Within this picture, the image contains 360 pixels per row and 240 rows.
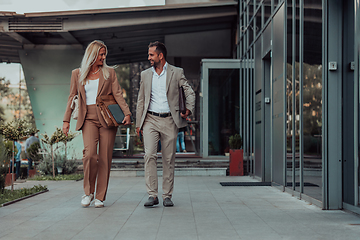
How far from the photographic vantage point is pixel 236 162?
11523 millimetres

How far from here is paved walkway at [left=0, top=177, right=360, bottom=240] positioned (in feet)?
11.9

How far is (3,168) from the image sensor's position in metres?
6.45

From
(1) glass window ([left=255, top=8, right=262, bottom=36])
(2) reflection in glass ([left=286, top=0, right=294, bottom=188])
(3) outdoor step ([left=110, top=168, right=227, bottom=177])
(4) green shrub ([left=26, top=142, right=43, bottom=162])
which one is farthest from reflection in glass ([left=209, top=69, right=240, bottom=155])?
(2) reflection in glass ([left=286, top=0, right=294, bottom=188])

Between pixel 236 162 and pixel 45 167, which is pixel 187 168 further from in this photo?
pixel 45 167

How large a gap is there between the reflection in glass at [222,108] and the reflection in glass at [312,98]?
24.0 feet

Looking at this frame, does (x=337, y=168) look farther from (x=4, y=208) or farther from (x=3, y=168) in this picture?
(x=3, y=168)

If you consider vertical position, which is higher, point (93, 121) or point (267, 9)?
point (267, 9)

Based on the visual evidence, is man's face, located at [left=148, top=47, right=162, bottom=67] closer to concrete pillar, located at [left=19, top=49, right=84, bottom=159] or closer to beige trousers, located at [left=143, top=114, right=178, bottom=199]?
beige trousers, located at [left=143, top=114, right=178, bottom=199]

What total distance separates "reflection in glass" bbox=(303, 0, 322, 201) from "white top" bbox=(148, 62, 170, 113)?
187 cm

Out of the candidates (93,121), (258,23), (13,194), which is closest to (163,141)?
(93,121)

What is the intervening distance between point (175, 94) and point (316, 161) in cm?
197

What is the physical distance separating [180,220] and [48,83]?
44.5ft

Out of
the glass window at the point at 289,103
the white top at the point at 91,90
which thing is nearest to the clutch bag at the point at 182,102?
the white top at the point at 91,90

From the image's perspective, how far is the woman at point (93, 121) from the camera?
5367 millimetres
